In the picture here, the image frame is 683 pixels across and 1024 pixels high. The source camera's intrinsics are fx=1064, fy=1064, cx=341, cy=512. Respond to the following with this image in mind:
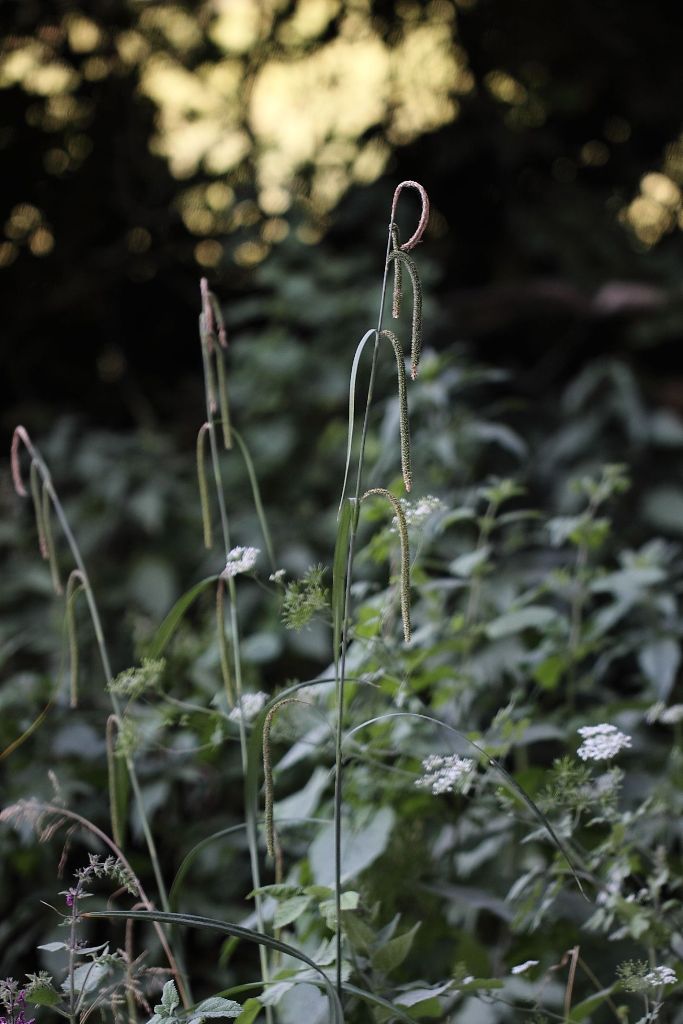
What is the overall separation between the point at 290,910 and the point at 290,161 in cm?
210

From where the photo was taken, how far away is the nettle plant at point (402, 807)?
708mm

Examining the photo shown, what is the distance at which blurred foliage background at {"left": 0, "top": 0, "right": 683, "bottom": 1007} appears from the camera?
219 centimetres

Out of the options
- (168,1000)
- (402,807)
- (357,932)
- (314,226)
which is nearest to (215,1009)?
→ (168,1000)

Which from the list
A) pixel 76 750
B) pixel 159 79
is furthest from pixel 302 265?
pixel 76 750

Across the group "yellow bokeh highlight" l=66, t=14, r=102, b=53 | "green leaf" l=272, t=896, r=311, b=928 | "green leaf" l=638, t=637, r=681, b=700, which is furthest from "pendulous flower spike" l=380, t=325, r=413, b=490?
"yellow bokeh highlight" l=66, t=14, r=102, b=53

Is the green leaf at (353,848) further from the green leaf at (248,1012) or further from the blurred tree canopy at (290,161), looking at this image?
the blurred tree canopy at (290,161)

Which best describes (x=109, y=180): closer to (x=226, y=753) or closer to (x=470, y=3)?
(x=470, y=3)

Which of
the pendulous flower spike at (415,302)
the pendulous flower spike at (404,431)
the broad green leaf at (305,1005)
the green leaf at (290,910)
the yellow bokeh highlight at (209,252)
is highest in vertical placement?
the pendulous flower spike at (415,302)

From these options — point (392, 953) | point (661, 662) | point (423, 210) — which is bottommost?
point (661, 662)

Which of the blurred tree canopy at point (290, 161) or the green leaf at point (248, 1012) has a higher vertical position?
the blurred tree canopy at point (290, 161)

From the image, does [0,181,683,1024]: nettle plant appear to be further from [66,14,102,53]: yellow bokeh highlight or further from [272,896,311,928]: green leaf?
[66,14,102,53]: yellow bokeh highlight

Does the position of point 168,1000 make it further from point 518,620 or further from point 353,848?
point 518,620

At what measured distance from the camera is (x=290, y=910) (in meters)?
0.77

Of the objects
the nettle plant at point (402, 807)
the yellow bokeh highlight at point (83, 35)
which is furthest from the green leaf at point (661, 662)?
the yellow bokeh highlight at point (83, 35)
